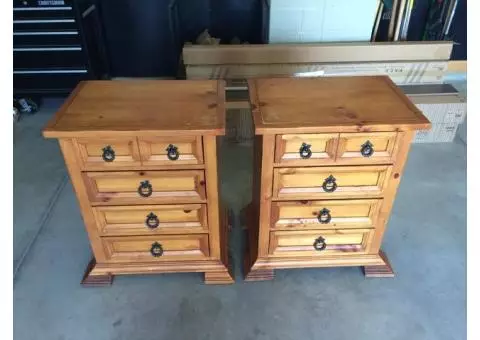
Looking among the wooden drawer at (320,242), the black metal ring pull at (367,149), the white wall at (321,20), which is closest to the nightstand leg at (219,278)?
the wooden drawer at (320,242)

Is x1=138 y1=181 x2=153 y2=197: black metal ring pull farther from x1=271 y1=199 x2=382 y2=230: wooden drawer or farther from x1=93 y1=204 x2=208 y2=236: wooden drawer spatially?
x1=271 y1=199 x2=382 y2=230: wooden drawer

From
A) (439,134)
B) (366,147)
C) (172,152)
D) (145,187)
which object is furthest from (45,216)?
(439,134)

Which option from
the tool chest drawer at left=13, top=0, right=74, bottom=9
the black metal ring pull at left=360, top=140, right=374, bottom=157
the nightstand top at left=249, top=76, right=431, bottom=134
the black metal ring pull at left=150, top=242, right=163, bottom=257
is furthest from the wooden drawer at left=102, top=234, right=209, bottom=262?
the tool chest drawer at left=13, top=0, right=74, bottom=9

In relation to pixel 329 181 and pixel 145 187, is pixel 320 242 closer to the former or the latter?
pixel 329 181

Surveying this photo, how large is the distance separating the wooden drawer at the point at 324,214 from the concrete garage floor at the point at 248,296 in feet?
0.84

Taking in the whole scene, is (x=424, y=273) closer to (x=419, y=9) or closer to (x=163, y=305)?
(x=163, y=305)

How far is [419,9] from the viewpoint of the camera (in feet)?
8.11

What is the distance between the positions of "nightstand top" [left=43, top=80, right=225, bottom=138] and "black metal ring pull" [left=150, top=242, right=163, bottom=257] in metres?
0.45

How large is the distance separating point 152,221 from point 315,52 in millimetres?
1403

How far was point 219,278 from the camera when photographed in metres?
1.42

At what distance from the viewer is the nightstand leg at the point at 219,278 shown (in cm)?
141

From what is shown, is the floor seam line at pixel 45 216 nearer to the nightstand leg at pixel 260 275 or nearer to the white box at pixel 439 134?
the nightstand leg at pixel 260 275

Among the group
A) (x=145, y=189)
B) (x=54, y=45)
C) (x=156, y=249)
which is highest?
(x=54, y=45)

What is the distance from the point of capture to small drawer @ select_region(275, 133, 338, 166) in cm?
113
